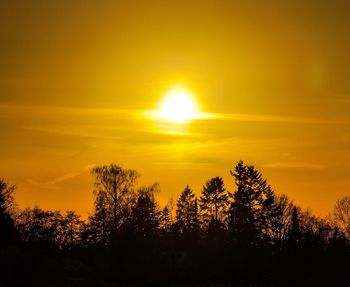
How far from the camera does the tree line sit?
6719cm

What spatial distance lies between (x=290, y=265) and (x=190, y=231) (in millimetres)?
21131

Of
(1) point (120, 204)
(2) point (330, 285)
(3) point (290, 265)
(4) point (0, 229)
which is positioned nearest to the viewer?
(4) point (0, 229)

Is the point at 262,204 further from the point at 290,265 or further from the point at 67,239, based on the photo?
the point at 67,239

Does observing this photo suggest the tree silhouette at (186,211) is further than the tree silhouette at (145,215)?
Yes

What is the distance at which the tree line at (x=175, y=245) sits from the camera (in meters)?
67.2

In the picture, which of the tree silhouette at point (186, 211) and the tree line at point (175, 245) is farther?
the tree silhouette at point (186, 211)

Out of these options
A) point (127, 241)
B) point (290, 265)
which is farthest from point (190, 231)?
point (127, 241)

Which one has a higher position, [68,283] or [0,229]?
[0,229]

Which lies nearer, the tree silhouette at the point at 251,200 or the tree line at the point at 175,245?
the tree line at the point at 175,245

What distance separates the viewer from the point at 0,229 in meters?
67.9

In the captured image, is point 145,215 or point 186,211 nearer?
point 145,215

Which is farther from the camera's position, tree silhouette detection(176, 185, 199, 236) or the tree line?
tree silhouette detection(176, 185, 199, 236)

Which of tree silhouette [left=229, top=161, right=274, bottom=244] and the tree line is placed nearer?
the tree line

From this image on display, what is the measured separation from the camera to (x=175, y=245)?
295ft
